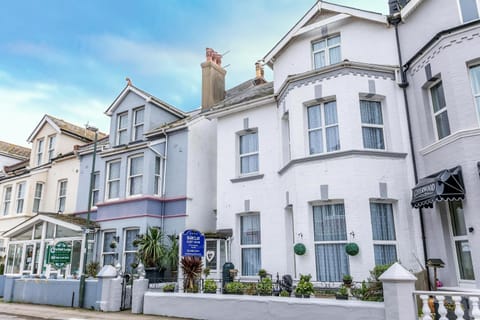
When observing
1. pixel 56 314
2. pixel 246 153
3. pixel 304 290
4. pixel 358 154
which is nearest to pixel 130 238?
pixel 56 314

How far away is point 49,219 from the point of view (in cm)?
1777

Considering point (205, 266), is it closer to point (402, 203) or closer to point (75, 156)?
point (402, 203)

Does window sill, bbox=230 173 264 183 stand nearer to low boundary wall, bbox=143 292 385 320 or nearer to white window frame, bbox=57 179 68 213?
low boundary wall, bbox=143 292 385 320

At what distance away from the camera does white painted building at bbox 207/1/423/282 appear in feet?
36.5

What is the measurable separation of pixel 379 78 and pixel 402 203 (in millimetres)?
4282

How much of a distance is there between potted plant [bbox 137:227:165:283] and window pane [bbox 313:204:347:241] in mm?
6618

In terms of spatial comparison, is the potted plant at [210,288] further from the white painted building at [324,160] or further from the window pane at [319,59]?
the window pane at [319,59]

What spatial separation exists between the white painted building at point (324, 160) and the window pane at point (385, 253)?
0.03m

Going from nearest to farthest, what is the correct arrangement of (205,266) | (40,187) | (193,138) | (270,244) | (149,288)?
(149,288) → (270,244) → (205,266) → (193,138) → (40,187)

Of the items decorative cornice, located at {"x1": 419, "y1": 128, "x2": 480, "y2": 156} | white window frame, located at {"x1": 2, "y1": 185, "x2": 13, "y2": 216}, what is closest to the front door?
decorative cornice, located at {"x1": 419, "y1": 128, "x2": 480, "y2": 156}

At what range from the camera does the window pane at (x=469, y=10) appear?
414 inches

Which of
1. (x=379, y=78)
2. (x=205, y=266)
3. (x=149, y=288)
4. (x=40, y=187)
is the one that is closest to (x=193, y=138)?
(x=205, y=266)

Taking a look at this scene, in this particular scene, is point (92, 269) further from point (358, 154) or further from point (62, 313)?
point (358, 154)

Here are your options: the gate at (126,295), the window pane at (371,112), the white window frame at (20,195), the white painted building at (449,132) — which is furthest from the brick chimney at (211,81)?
the white window frame at (20,195)
